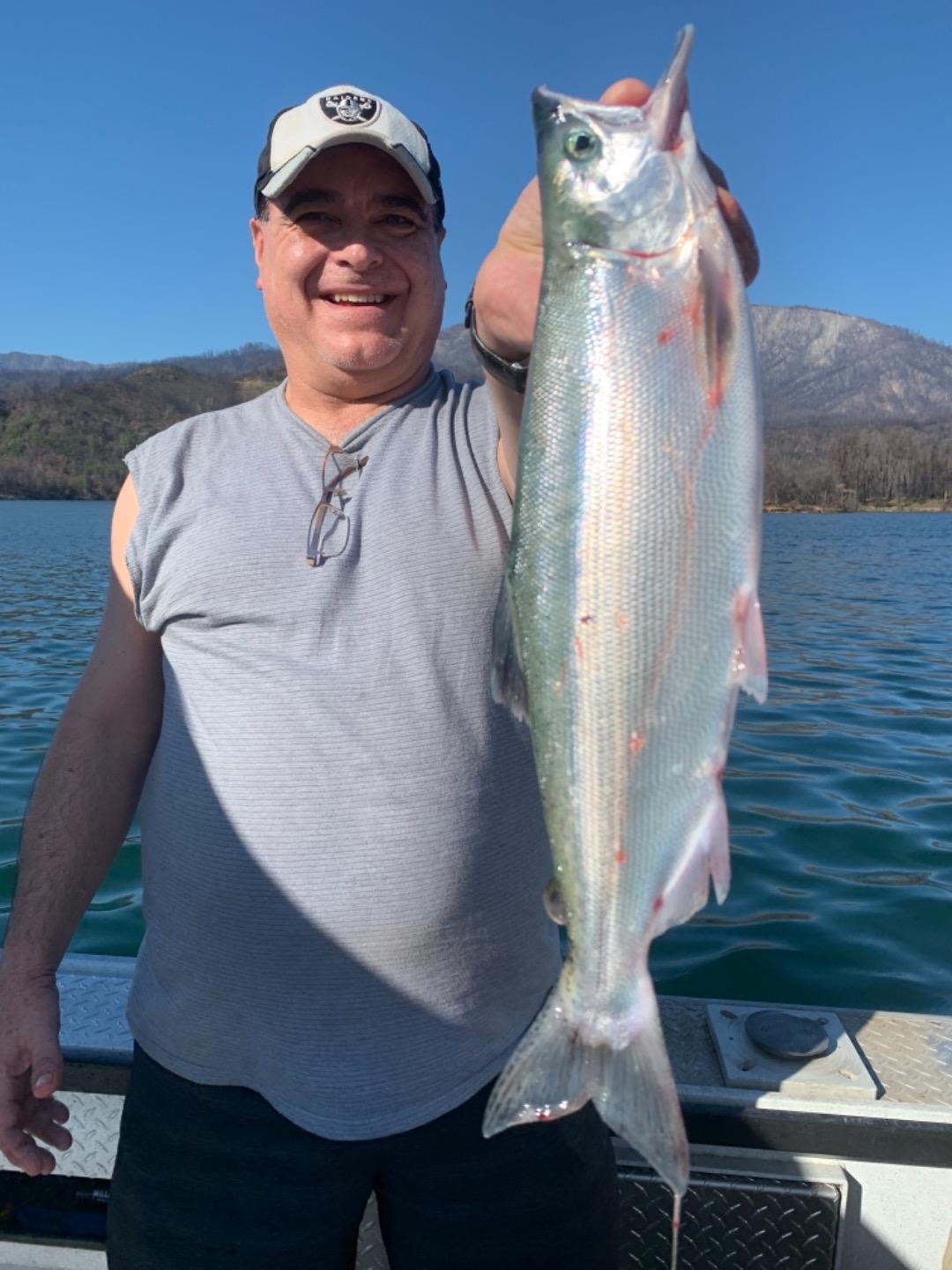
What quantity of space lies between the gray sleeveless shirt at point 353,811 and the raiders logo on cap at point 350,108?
2.51ft

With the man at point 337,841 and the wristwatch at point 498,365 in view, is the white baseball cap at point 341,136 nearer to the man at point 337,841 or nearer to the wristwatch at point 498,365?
the man at point 337,841

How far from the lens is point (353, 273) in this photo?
2479mm

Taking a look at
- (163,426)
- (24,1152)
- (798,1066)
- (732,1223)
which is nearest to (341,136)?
(24,1152)

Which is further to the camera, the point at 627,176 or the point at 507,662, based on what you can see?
the point at 507,662

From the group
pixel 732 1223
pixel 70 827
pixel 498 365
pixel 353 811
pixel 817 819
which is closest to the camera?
pixel 498 365

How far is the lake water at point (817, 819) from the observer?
18.0 feet

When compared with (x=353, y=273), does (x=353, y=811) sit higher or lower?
lower

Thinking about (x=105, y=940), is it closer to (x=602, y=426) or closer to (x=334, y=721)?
(x=334, y=721)

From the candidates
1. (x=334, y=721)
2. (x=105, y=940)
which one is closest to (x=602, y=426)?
(x=334, y=721)

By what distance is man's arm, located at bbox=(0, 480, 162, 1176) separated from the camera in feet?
8.20

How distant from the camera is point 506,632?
180 cm

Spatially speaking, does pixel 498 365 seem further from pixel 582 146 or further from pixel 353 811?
pixel 353 811

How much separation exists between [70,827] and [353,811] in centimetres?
87

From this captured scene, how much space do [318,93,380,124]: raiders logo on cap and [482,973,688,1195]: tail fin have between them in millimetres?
1966
